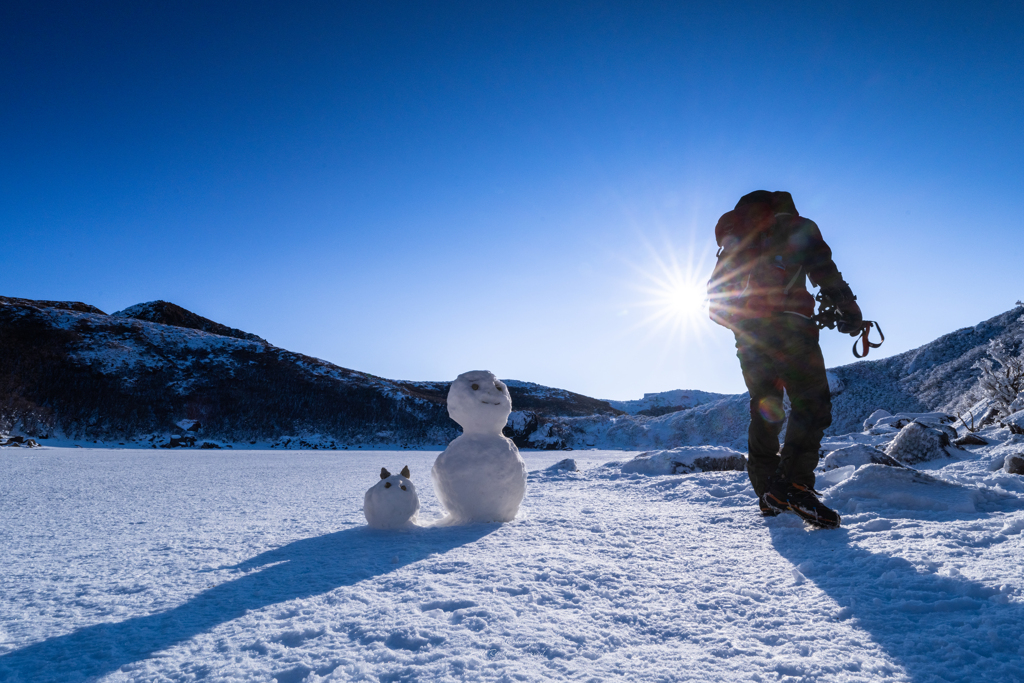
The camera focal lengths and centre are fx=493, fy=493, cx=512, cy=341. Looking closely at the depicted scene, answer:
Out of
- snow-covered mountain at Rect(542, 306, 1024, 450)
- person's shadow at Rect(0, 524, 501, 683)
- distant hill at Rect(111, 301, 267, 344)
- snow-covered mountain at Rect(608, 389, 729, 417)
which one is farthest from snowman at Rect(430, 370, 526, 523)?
snow-covered mountain at Rect(608, 389, 729, 417)

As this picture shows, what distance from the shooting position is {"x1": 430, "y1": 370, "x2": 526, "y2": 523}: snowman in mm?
2863

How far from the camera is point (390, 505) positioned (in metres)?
2.67

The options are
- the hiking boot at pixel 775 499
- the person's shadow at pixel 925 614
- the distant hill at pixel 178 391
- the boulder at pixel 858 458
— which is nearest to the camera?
the person's shadow at pixel 925 614

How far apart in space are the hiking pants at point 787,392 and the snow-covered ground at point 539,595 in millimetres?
301

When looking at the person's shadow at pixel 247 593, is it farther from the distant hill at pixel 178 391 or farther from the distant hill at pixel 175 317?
the distant hill at pixel 175 317

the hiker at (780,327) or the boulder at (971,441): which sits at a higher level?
the hiker at (780,327)

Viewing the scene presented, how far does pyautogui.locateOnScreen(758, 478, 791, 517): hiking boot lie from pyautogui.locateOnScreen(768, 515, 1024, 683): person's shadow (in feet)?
2.21

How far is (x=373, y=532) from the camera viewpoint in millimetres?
2633

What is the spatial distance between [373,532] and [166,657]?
4.86ft

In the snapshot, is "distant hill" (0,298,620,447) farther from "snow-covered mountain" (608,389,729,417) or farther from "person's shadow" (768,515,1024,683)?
"snow-covered mountain" (608,389,729,417)

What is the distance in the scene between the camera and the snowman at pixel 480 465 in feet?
9.39

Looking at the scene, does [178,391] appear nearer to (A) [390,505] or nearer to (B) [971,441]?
(A) [390,505]

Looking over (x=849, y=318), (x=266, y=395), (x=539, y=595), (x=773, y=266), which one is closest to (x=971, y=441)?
(x=849, y=318)

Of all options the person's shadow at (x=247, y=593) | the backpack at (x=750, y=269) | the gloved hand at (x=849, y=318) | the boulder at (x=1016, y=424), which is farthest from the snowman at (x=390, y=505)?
the boulder at (x=1016, y=424)
